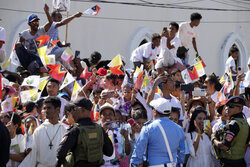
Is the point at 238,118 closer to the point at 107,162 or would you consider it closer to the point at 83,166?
the point at 107,162

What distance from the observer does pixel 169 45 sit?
12102mm

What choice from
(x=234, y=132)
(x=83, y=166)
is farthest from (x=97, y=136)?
(x=234, y=132)

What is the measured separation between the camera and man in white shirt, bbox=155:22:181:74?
33.7 ft

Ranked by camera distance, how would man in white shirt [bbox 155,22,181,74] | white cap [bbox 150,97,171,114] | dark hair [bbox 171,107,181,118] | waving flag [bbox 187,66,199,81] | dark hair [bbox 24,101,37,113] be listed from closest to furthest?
white cap [bbox 150,97,171,114], dark hair [bbox 171,107,181,118], dark hair [bbox 24,101,37,113], waving flag [bbox 187,66,199,81], man in white shirt [bbox 155,22,181,74]

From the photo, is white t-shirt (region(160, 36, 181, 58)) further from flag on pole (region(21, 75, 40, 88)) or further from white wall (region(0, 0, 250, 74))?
white wall (region(0, 0, 250, 74))

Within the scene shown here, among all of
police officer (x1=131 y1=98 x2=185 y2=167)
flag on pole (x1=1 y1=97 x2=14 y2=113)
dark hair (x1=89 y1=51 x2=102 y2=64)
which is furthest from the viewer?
dark hair (x1=89 y1=51 x2=102 y2=64)

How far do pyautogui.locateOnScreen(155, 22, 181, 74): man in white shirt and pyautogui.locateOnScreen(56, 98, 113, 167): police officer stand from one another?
415cm

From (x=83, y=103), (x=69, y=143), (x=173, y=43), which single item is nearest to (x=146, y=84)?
(x=83, y=103)

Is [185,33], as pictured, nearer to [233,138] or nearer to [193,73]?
[193,73]

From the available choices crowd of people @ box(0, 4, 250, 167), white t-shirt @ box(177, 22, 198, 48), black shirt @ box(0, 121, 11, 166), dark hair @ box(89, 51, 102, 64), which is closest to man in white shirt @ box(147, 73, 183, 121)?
crowd of people @ box(0, 4, 250, 167)

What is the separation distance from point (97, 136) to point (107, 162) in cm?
99

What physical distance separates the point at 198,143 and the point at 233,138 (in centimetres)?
66

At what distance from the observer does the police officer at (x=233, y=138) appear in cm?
741

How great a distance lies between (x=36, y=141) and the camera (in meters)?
6.65
